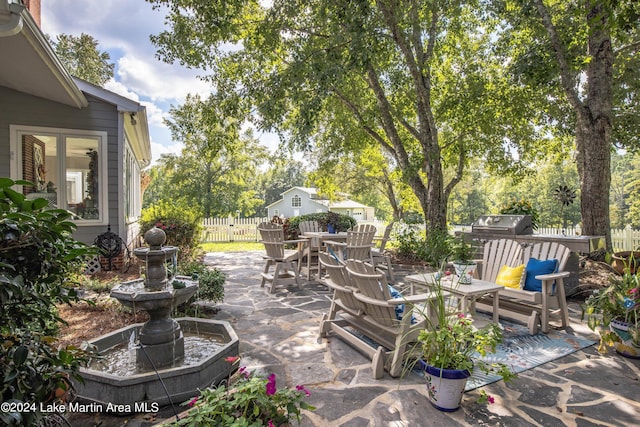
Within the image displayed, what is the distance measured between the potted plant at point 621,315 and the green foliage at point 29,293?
4151 mm

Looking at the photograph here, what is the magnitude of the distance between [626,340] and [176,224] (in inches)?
301

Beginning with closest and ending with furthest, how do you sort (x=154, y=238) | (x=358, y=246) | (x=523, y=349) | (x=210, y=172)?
1. (x=154, y=238)
2. (x=523, y=349)
3. (x=358, y=246)
4. (x=210, y=172)

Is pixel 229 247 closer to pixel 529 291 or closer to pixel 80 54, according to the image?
pixel 529 291

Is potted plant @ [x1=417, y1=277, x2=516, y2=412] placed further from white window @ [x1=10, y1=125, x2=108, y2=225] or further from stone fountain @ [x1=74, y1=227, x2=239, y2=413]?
white window @ [x1=10, y1=125, x2=108, y2=225]

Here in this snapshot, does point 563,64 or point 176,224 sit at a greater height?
point 563,64

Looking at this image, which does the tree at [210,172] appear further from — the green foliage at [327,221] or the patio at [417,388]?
the patio at [417,388]

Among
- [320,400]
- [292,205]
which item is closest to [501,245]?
[320,400]

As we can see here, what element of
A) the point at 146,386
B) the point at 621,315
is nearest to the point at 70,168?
the point at 146,386

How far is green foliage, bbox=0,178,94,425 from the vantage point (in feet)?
4.05

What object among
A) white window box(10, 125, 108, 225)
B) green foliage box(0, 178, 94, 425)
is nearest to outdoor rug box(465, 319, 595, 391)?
green foliage box(0, 178, 94, 425)

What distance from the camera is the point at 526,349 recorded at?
3410 millimetres

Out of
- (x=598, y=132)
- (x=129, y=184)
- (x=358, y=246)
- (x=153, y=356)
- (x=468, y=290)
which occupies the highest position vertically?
(x=598, y=132)

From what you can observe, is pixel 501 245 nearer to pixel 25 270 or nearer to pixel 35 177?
pixel 25 270

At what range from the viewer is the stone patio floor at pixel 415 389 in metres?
2.27
